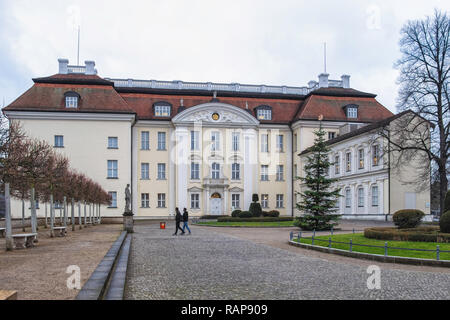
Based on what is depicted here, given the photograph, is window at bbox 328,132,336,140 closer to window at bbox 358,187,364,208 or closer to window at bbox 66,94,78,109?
window at bbox 358,187,364,208

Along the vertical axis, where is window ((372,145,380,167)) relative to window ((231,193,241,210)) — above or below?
above

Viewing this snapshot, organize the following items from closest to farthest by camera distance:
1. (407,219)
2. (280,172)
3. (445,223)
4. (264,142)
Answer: (445,223) → (407,219) → (264,142) → (280,172)

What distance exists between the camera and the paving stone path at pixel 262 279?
8961 mm

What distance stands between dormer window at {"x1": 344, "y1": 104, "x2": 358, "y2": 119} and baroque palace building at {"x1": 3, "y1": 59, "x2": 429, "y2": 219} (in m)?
0.11

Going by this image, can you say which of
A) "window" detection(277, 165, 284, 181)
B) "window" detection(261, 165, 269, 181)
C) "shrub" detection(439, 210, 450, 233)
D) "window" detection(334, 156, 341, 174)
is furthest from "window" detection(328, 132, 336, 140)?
"shrub" detection(439, 210, 450, 233)

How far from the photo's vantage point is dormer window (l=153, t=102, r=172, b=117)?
54031 mm

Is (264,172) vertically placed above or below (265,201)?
above

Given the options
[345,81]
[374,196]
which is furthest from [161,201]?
[345,81]

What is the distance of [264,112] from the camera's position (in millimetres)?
56219

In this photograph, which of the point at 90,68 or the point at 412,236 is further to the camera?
the point at 90,68

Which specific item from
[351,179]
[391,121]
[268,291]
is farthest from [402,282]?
[351,179]

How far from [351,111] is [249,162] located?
12678mm

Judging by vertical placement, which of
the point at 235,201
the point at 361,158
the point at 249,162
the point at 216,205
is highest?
the point at 361,158

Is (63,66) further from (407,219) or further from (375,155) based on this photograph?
(407,219)
